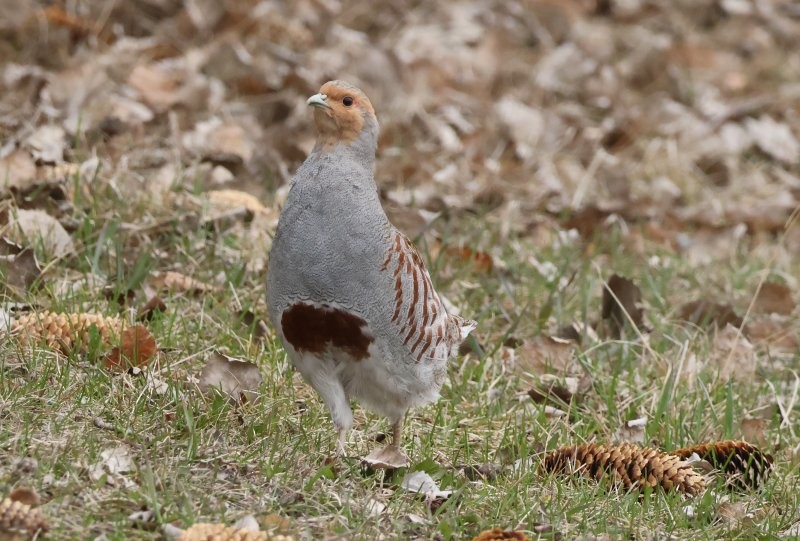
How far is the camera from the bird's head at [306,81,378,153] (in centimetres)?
373

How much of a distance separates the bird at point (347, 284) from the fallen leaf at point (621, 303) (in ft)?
5.35

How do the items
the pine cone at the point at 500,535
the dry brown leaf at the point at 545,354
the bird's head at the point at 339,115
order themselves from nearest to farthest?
the pine cone at the point at 500,535, the bird's head at the point at 339,115, the dry brown leaf at the point at 545,354

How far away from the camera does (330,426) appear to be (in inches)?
165

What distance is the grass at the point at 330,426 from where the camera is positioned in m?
Answer: 3.43

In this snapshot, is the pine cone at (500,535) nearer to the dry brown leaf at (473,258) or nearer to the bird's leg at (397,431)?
the bird's leg at (397,431)

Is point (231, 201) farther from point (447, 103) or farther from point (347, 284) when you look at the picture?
point (447, 103)

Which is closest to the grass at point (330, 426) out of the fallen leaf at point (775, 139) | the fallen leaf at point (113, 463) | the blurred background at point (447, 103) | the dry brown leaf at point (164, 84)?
the fallen leaf at point (113, 463)

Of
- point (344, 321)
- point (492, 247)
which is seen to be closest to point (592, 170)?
point (492, 247)

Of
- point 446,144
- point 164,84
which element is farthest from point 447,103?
point 164,84

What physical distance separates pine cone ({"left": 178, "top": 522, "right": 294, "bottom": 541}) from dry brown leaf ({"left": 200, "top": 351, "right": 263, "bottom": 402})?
1018 millimetres

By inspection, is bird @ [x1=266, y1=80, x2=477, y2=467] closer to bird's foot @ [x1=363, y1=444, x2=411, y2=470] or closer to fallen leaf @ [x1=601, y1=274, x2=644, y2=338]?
bird's foot @ [x1=363, y1=444, x2=411, y2=470]

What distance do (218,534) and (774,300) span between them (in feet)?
11.8

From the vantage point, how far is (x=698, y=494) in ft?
12.9

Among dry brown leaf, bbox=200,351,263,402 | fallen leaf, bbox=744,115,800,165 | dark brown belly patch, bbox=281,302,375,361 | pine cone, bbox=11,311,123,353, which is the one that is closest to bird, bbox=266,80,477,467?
dark brown belly patch, bbox=281,302,375,361
